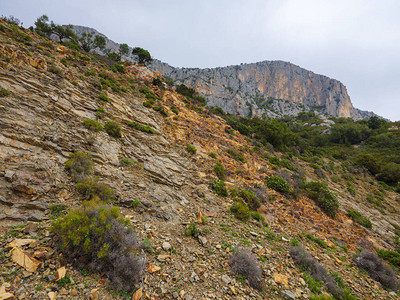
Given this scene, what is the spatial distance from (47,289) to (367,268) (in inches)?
448

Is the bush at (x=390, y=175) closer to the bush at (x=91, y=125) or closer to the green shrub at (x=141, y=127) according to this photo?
the green shrub at (x=141, y=127)

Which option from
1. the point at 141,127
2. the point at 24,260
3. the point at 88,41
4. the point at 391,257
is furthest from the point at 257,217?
the point at 88,41

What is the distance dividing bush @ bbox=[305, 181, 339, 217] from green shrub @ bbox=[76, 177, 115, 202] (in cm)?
1350

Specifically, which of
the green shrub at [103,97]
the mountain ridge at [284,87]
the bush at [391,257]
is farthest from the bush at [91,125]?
the mountain ridge at [284,87]

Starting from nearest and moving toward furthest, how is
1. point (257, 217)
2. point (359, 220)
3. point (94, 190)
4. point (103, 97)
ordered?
point (94, 190) → point (257, 217) → point (359, 220) → point (103, 97)

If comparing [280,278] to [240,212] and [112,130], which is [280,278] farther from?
[112,130]

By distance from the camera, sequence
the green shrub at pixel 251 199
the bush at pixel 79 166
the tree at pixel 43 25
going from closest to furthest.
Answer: the bush at pixel 79 166, the green shrub at pixel 251 199, the tree at pixel 43 25

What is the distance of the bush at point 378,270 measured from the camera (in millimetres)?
6337

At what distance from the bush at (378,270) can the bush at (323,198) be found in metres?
3.88

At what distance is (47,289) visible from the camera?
2910mm

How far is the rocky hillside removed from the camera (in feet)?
11.8

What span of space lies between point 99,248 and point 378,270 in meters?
11.2

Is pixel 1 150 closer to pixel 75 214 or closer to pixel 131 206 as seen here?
pixel 75 214

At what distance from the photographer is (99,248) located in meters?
3.76
